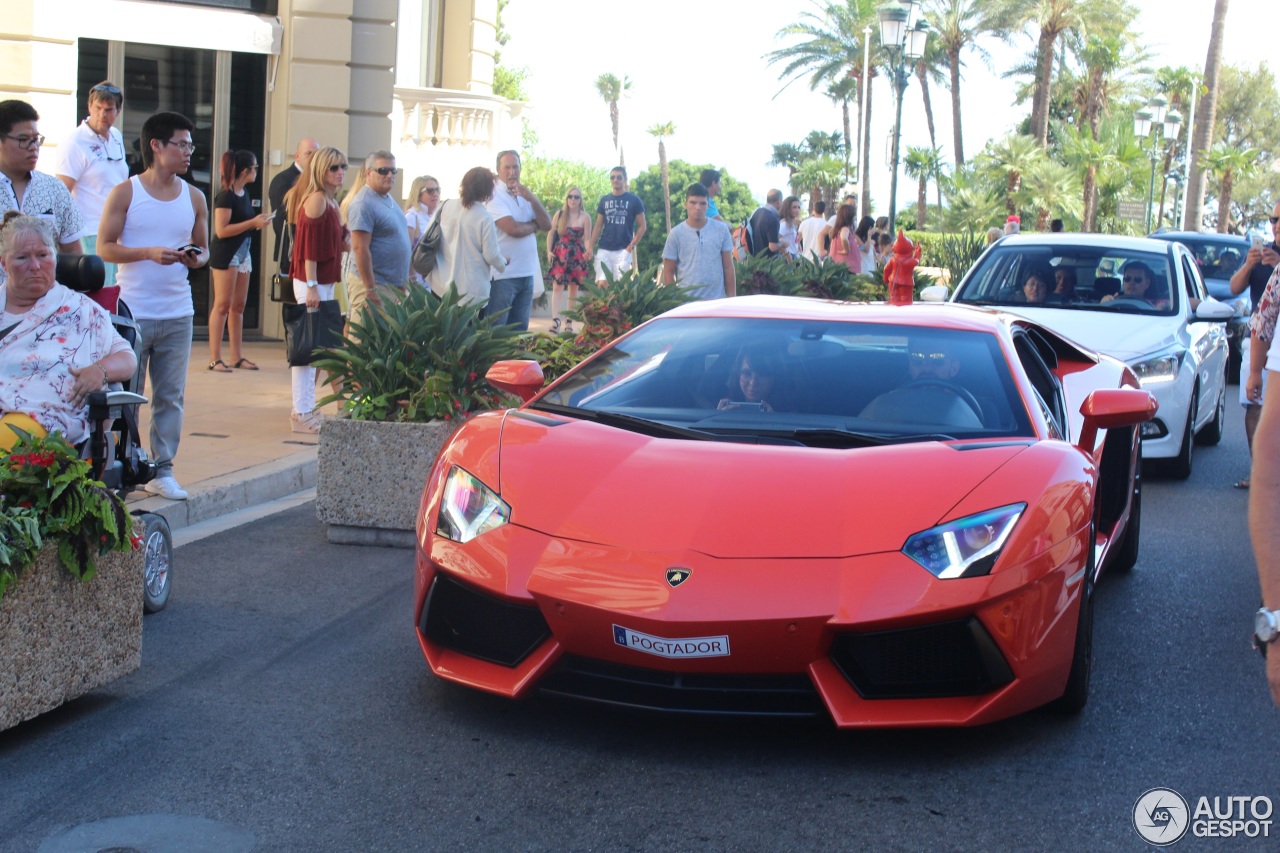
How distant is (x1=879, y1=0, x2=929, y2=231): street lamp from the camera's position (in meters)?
20.9

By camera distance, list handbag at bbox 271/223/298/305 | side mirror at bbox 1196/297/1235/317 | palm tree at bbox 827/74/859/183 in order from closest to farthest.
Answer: side mirror at bbox 1196/297/1235/317
handbag at bbox 271/223/298/305
palm tree at bbox 827/74/859/183

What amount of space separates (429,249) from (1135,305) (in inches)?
198

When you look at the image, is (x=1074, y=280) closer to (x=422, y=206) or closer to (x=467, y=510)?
(x=422, y=206)

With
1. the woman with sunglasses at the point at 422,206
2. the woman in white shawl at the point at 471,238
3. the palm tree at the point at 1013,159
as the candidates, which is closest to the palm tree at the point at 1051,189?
the palm tree at the point at 1013,159

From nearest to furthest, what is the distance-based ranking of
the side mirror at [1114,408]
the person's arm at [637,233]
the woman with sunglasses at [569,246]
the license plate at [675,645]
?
the license plate at [675,645], the side mirror at [1114,408], the person's arm at [637,233], the woman with sunglasses at [569,246]

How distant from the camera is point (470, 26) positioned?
19016 mm

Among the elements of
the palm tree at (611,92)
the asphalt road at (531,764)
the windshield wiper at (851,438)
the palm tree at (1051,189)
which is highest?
the palm tree at (611,92)

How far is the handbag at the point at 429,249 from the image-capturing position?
35.0ft

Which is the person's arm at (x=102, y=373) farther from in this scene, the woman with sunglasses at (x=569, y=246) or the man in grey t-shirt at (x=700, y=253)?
the woman with sunglasses at (x=569, y=246)

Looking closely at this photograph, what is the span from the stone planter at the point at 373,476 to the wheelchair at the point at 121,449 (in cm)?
126

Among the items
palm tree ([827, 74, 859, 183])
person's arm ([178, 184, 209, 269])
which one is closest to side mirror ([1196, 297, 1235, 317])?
person's arm ([178, 184, 209, 269])

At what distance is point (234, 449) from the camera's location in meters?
8.77

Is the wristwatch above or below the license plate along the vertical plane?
above

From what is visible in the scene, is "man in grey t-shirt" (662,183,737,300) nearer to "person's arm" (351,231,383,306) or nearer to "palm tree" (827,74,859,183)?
"person's arm" (351,231,383,306)
